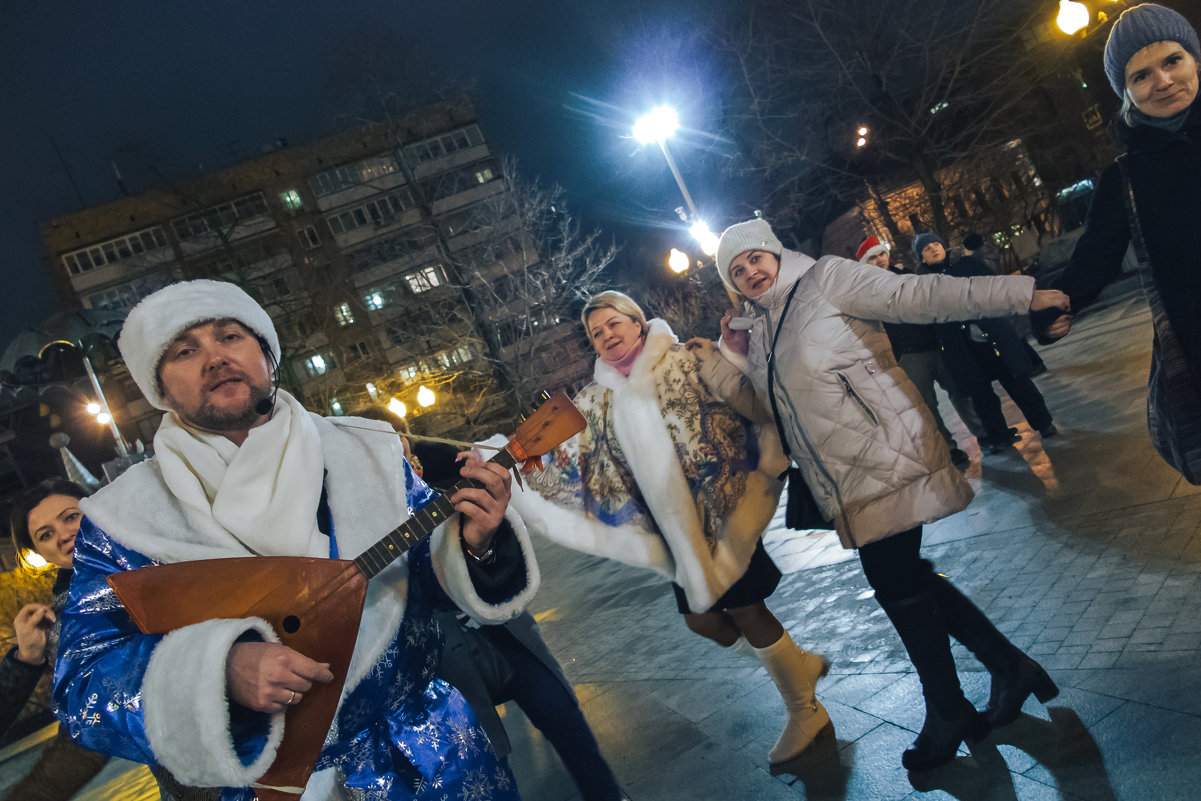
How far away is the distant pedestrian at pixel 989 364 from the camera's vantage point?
20.8 ft

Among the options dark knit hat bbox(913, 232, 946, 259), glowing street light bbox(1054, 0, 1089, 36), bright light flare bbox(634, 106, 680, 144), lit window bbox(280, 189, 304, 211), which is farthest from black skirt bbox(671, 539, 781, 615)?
lit window bbox(280, 189, 304, 211)

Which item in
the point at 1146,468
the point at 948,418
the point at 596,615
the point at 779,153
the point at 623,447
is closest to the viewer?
the point at 623,447

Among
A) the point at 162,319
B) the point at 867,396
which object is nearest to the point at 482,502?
the point at 162,319

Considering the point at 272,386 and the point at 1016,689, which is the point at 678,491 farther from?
the point at 272,386

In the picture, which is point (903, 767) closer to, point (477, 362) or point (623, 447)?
point (623, 447)

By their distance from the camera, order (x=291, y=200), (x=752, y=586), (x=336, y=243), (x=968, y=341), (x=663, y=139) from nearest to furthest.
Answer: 1. (x=752, y=586)
2. (x=968, y=341)
3. (x=663, y=139)
4. (x=291, y=200)
5. (x=336, y=243)

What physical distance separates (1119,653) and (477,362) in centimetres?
2320

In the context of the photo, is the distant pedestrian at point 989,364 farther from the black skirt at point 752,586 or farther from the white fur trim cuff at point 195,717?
the white fur trim cuff at point 195,717

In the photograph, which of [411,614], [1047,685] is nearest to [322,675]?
[411,614]

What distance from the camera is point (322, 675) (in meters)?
1.69

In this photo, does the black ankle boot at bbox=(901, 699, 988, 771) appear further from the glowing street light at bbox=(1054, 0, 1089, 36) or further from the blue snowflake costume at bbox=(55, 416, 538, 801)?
the glowing street light at bbox=(1054, 0, 1089, 36)

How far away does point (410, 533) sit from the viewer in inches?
81.0

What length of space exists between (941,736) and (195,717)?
261 centimetres

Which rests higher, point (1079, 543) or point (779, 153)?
point (779, 153)
